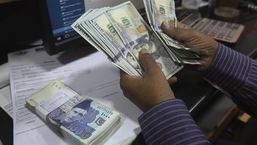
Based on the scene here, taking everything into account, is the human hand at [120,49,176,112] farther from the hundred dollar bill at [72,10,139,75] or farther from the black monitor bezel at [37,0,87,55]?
the black monitor bezel at [37,0,87,55]

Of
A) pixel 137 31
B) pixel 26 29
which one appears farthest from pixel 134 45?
pixel 26 29

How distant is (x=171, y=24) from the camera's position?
0.70m

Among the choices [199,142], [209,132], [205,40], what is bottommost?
[209,132]

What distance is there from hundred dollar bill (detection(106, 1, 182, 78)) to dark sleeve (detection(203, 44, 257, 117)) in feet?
0.40

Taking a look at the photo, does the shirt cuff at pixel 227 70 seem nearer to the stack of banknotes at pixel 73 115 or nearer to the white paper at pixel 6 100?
the stack of banknotes at pixel 73 115

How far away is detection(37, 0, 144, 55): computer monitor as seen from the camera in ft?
2.02

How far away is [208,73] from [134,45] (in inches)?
9.4

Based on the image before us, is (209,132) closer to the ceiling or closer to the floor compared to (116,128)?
closer to the floor

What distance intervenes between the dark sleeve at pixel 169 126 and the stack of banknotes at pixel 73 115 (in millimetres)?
70

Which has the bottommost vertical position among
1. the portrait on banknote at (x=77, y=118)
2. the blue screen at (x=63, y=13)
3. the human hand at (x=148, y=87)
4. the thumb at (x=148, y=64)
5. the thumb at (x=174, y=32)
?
the portrait on banknote at (x=77, y=118)

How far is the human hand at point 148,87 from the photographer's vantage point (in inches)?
21.0

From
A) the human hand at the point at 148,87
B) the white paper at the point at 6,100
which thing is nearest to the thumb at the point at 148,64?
the human hand at the point at 148,87

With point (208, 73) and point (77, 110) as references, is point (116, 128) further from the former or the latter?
point (208, 73)

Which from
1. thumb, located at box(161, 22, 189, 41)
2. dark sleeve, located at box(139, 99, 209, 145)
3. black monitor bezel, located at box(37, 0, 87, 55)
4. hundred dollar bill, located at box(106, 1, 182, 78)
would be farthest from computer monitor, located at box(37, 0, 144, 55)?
dark sleeve, located at box(139, 99, 209, 145)
